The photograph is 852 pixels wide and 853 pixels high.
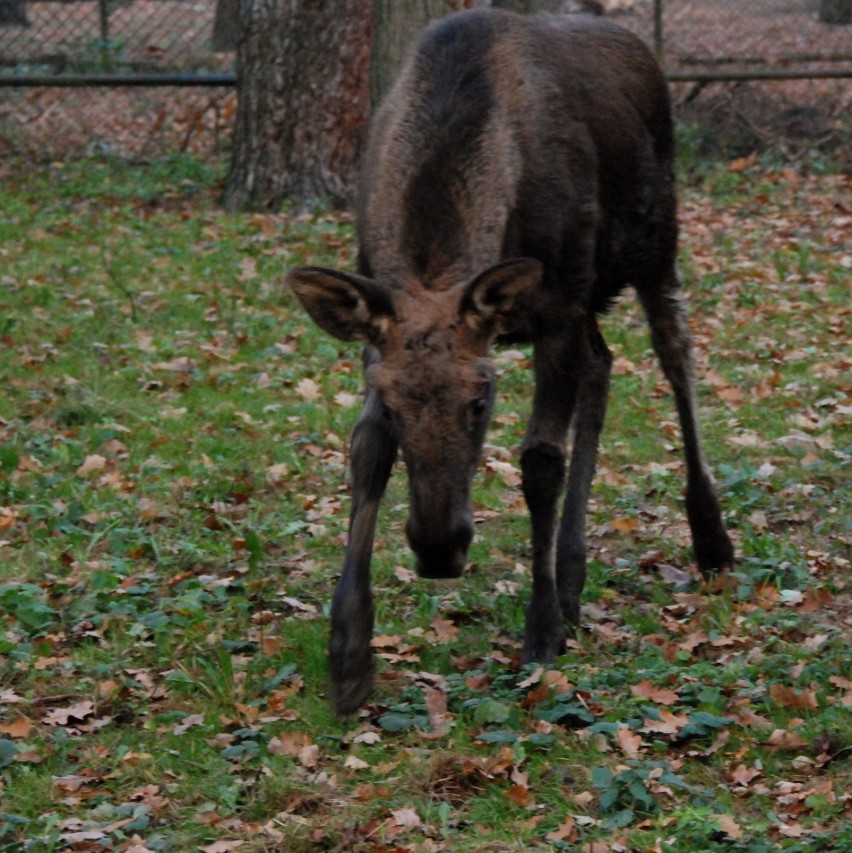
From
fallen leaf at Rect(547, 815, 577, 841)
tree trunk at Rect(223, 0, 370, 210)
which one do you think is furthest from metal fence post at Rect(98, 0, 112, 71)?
fallen leaf at Rect(547, 815, 577, 841)

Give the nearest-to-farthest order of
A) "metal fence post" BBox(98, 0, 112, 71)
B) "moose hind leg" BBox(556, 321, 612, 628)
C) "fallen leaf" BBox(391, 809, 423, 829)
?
1. "fallen leaf" BBox(391, 809, 423, 829)
2. "moose hind leg" BBox(556, 321, 612, 628)
3. "metal fence post" BBox(98, 0, 112, 71)

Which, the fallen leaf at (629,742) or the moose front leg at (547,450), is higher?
the moose front leg at (547,450)

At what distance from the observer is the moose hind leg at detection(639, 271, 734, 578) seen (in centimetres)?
700

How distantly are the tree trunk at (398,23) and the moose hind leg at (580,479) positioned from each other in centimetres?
250

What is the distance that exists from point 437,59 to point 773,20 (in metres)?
12.4

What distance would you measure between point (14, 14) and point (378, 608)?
12934mm

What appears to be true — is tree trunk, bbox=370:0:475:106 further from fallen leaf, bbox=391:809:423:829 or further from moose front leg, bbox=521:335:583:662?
fallen leaf, bbox=391:809:423:829

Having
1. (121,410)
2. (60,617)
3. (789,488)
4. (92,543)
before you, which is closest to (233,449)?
(121,410)

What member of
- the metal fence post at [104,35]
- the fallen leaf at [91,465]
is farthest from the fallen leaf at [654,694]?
the metal fence post at [104,35]

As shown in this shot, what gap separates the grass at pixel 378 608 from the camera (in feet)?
16.1

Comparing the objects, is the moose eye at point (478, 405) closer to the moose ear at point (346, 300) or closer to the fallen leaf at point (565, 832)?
the moose ear at point (346, 300)

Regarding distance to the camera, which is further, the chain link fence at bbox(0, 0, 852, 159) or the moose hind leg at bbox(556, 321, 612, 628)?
the chain link fence at bbox(0, 0, 852, 159)

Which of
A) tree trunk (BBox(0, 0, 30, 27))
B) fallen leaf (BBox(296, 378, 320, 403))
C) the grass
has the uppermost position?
tree trunk (BBox(0, 0, 30, 27))

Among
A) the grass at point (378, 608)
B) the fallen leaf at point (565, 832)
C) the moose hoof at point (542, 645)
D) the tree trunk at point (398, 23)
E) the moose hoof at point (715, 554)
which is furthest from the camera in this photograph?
the tree trunk at point (398, 23)
